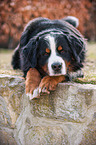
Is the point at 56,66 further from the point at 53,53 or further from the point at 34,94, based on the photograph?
the point at 34,94

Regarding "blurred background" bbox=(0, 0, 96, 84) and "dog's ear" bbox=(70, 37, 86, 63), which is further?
"blurred background" bbox=(0, 0, 96, 84)

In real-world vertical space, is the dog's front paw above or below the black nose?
below

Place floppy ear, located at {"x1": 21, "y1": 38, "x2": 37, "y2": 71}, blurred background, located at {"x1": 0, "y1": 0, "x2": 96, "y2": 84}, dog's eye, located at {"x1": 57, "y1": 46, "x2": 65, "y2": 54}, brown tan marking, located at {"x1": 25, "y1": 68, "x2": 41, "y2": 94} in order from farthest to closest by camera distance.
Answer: blurred background, located at {"x1": 0, "y1": 0, "x2": 96, "y2": 84} → floppy ear, located at {"x1": 21, "y1": 38, "x2": 37, "y2": 71} → dog's eye, located at {"x1": 57, "y1": 46, "x2": 65, "y2": 54} → brown tan marking, located at {"x1": 25, "y1": 68, "x2": 41, "y2": 94}

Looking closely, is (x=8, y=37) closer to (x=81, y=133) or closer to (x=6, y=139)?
(x=6, y=139)

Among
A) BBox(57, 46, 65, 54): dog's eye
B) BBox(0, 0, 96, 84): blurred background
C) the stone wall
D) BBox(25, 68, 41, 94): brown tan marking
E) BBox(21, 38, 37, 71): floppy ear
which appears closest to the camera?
the stone wall

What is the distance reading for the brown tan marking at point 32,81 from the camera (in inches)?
92.4

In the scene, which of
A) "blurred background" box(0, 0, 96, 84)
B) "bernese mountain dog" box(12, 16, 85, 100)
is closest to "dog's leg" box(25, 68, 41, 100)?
"bernese mountain dog" box(12, 16, 85, 100)

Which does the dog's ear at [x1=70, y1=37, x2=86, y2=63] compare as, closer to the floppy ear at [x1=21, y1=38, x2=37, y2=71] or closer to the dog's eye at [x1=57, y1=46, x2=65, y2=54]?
the dog's eye at [x1=57, y1=46, x2=65, y2=54]

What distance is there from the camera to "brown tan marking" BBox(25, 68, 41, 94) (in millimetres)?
2348

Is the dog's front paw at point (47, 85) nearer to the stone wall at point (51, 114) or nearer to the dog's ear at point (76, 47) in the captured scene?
the stone wall at point (51, 114)

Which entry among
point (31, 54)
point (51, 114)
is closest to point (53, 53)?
Result: point (31, 54)

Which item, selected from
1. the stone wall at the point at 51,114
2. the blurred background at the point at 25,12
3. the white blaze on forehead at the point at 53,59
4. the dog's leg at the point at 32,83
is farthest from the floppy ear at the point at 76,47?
the blurred background at the point at 25,12

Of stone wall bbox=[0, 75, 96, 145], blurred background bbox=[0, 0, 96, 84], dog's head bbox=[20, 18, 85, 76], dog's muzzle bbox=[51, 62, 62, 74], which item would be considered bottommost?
stone wall bbox=[0, 75, 96, 145]

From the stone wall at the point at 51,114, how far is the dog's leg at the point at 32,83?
0.40ft
